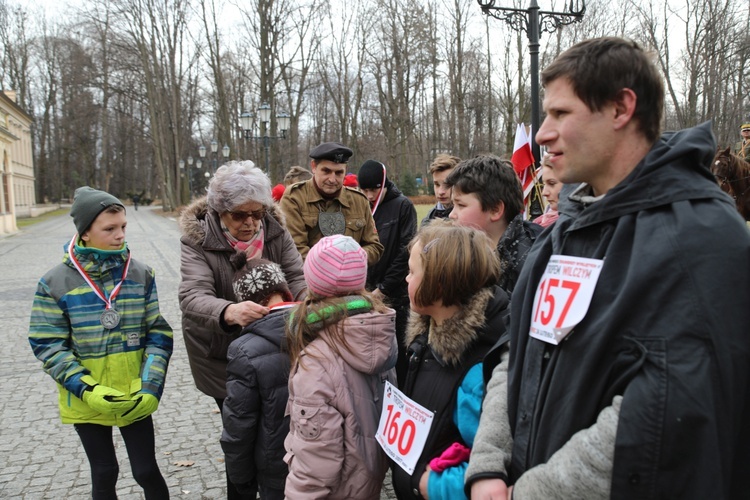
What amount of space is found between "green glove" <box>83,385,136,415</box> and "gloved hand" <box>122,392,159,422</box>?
0.09 ft

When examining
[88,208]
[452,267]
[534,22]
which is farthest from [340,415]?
[534,22]

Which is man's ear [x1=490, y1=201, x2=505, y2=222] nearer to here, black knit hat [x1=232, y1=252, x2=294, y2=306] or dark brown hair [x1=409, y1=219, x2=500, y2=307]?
dark brown hair [x1=409, y1=219, x2=500, y2=307]

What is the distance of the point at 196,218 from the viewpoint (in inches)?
125

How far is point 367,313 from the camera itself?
2.25 m

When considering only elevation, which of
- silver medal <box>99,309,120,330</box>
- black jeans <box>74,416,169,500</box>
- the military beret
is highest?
the military beret

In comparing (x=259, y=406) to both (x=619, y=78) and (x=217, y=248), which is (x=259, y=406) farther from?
(x=619, y=78)

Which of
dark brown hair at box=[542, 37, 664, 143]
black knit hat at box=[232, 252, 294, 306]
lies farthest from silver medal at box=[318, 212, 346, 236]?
dark brown hair at box=[542, 37, 664, 143]

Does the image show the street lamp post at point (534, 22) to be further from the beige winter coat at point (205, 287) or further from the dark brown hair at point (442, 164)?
the beige winter coat at point (205, 287)

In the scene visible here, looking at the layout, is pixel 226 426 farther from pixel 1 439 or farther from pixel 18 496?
pixel 1 439

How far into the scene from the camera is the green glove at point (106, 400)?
2.69 metres

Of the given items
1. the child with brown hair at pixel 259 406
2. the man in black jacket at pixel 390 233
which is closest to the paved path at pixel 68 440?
the child with brown hair at pixel 259 406

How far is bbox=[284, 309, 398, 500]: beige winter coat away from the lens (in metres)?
2.08

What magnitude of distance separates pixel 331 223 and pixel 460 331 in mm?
2567

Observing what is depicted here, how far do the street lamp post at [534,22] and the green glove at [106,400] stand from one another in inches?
215
